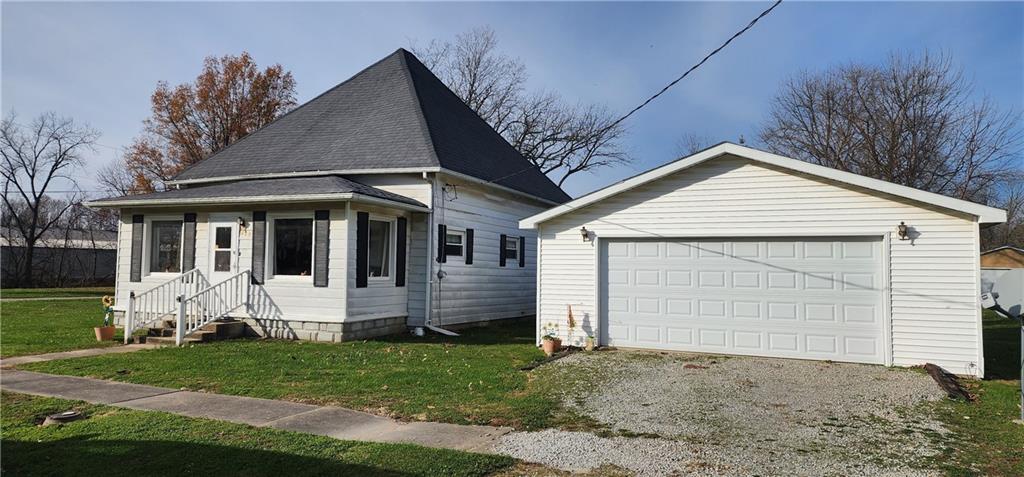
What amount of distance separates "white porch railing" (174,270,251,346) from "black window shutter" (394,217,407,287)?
9.60 feet

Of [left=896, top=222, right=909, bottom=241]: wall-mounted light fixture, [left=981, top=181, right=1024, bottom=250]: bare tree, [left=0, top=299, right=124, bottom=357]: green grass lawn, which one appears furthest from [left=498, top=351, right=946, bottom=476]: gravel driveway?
[left=981, top=181, right=1024, bottom=250]: bare tree

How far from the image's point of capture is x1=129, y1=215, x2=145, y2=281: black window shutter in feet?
42.9

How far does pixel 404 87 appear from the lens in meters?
15.9

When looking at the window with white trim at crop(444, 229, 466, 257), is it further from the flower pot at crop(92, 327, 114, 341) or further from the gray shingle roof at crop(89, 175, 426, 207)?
the flower pot at crop(92, 327, 114, 341)

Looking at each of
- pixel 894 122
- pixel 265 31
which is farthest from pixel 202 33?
pixel 894 122

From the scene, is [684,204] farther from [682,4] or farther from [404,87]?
[404,87]

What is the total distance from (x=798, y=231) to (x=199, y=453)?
8.69 meters

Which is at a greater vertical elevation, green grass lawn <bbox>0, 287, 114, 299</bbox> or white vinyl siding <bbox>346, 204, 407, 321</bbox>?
white vinyl siding <bbox>346, 204, 407, 321</bbox>

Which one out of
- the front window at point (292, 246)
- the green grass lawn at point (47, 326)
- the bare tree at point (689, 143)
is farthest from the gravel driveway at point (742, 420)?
the bare tree at point (689, 143)

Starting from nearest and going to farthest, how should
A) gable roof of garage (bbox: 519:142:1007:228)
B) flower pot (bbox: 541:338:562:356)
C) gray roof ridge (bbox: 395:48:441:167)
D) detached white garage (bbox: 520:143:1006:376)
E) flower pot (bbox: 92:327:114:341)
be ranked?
gable roof of garage (bbox: 519:142:1007:228), detached white garage (bbox: 520:143:1006:376), flower pot (bbox: 541:338:562:356), flower pot (bbox: 92:327:114:341), gray roof ridge (bbox: 395:48:441:167)

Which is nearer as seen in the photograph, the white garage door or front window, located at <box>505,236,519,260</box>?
the white garage door

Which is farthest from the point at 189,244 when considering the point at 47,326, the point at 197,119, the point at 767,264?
the point at 197,119

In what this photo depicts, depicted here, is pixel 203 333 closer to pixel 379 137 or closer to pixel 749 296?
pixel 379 137

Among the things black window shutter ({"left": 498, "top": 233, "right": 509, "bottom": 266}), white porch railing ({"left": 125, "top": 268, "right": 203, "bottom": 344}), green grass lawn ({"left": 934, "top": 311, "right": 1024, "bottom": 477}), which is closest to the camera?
green grass lawn ({"left": 934, "top": 311, "right": 1024, "bottom": 477})
